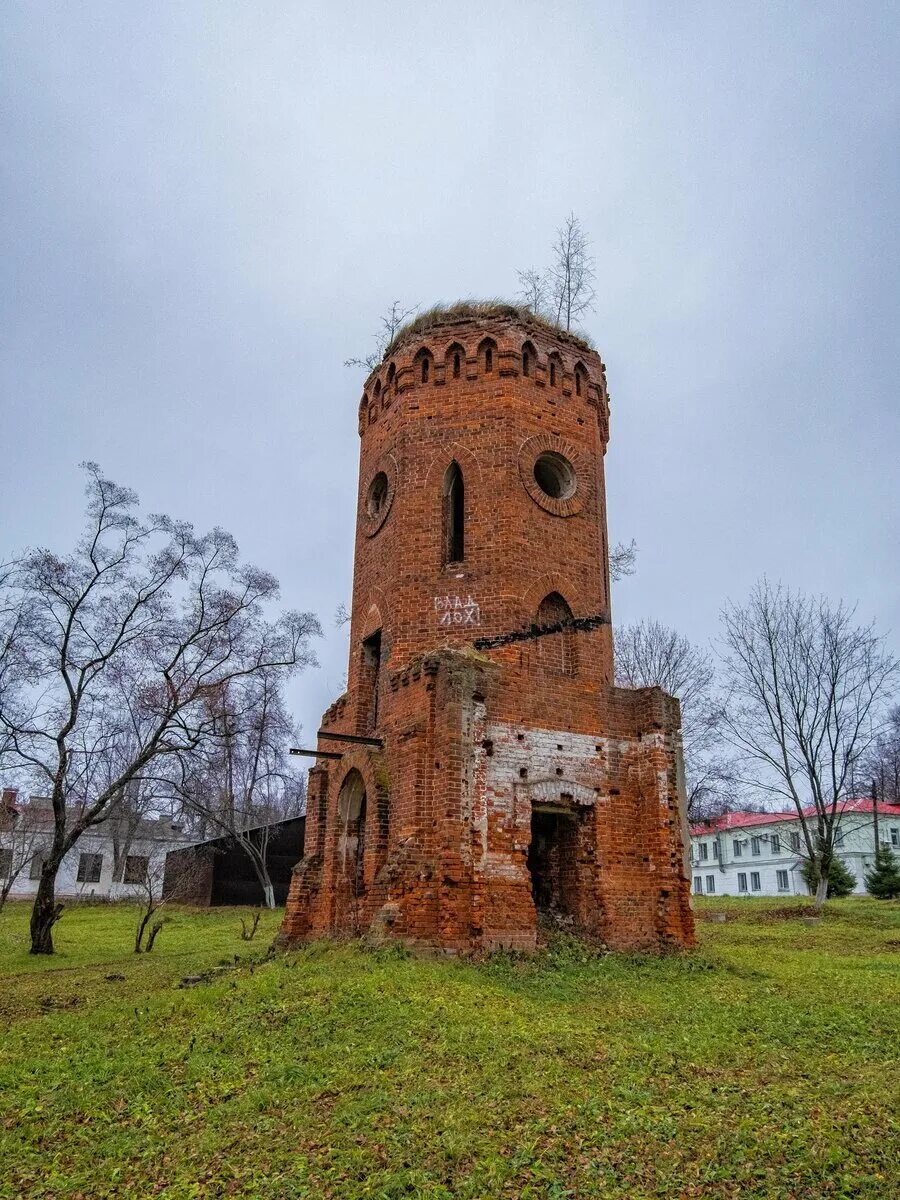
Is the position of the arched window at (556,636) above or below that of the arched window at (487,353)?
below

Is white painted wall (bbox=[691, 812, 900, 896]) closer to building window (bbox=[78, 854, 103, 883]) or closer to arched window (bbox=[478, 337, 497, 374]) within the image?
building window (bbox=[78, 854, 103, 883])

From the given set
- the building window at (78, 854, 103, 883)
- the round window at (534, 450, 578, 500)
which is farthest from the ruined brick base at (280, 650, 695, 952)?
the building window at (78, 854, 103, 883)

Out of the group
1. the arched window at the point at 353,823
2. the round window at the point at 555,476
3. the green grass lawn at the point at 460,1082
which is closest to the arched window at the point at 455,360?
the round window at the point at 555,476

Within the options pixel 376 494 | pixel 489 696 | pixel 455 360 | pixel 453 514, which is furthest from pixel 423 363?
pixel 489 696

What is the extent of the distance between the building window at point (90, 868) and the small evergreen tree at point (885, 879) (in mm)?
30264

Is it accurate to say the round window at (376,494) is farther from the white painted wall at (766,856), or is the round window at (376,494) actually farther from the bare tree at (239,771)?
the white painted wall at (766,856)

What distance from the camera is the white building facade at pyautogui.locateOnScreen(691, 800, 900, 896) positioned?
4328 centimetres

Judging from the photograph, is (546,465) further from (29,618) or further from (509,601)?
(29,618)

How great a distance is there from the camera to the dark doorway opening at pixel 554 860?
12570mm

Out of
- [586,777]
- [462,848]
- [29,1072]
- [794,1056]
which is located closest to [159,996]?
[29,1072]

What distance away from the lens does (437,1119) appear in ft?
19.5

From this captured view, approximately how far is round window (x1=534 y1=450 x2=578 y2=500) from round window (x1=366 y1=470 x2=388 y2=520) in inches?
109

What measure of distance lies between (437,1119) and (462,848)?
5.30m

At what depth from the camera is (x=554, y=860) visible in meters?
13.0
